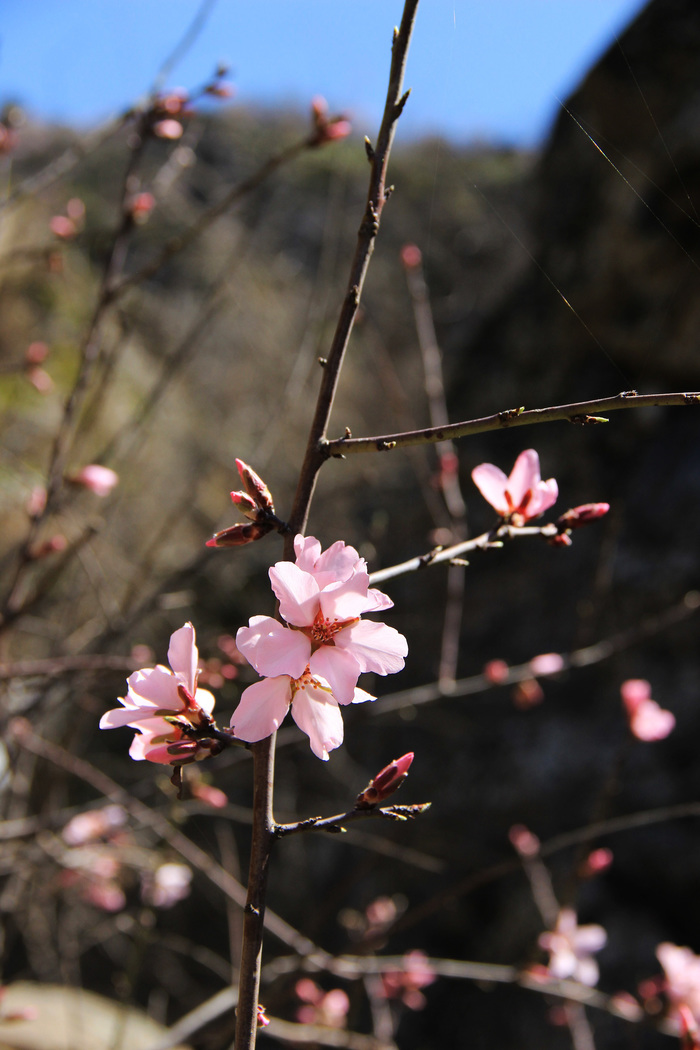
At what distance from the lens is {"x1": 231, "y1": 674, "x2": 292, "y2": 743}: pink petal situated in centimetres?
58

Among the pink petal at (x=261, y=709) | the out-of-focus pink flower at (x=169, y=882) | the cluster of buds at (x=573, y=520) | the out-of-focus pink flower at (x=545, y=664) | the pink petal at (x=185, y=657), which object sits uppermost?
the out-of-focus pink flower at (x=545, y=664)

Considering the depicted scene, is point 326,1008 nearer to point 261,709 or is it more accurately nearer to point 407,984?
point 407,984

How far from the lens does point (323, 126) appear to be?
1515mm

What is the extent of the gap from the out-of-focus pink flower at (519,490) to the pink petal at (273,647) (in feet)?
1.18

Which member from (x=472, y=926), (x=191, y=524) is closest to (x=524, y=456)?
(x=472, y=926)

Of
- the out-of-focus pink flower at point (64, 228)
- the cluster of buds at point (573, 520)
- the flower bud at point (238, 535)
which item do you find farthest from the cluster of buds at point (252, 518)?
the out-of-focus pink flower at point (64, 228)

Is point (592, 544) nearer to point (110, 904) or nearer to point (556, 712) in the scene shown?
point (556, 712)

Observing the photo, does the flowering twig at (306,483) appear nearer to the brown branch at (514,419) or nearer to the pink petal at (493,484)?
the brown branch at (514,419)

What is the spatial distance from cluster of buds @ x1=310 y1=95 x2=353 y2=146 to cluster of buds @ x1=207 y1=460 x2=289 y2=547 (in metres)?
1.10

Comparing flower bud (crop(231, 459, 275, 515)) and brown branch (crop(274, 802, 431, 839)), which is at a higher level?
flower bud (crop(231, 459, 275, 515))

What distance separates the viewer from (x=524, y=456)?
868mm

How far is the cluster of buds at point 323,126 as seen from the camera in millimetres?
1502

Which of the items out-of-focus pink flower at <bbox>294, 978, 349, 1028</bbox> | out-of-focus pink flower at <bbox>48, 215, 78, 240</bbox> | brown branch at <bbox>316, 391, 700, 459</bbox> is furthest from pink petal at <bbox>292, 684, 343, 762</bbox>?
out-of-focus pink flower at <bbox>294, 978, 349, 1028</bbox>

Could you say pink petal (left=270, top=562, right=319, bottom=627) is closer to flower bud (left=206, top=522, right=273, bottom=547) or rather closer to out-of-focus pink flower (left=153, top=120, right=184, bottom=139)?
flower bud (left=206, top=522, right=273, bottom=547)
